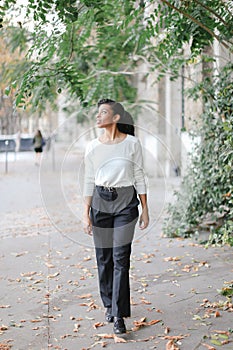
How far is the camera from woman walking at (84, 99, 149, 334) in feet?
14.1

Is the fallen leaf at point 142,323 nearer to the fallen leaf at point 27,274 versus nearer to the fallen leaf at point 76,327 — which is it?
the fallen leaf at point 76,327

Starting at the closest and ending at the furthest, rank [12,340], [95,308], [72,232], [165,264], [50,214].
Result: [12,340]
[95,308]
[165,264]
[72,232]
[50,214]

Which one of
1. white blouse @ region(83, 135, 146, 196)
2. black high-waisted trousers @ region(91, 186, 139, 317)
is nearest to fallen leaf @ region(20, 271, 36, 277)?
black high-waisted trousers @ region(91, 186, 139, 317)

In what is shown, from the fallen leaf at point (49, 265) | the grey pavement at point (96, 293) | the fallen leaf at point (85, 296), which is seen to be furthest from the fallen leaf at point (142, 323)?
the fallen leaf at point (49, 265)

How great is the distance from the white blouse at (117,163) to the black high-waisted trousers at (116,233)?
62 millimetres

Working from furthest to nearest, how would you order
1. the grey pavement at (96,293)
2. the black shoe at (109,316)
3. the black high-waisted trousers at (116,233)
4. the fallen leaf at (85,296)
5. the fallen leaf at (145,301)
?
the fallen leaf at (85,296) < the fallen leaf at (145,301) < the black shoe at (109,316) < the black high-waisted trousers at (116,233) < the grey pavement at (96,293)

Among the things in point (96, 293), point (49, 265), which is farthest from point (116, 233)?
point (49, 265)

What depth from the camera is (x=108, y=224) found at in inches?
173

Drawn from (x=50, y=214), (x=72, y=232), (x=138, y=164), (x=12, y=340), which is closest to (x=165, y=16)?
(x=138, y=164)

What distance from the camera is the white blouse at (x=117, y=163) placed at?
432cm

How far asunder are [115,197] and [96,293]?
1.39 metres

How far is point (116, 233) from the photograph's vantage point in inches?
171

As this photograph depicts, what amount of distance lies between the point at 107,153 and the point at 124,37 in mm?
5806

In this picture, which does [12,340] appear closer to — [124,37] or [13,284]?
[13,284]
